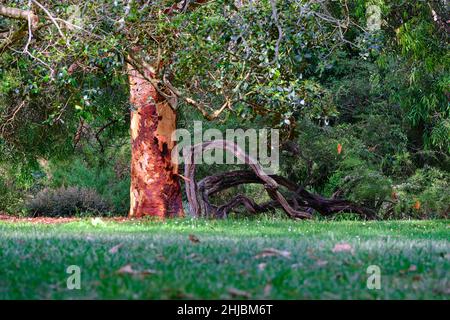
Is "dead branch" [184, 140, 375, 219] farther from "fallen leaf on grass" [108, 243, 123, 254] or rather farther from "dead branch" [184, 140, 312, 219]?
"fallen leaf on grass" [108, 243, 123, 254]

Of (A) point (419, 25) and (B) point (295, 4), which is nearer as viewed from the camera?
(B) point (295, 4)

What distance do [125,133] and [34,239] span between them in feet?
45.2

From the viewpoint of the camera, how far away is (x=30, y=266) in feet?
19.6

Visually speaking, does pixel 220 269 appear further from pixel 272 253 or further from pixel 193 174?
pixel 193 174

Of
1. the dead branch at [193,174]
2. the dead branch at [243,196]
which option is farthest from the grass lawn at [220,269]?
the dead branch at [243,196]

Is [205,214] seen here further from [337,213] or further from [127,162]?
[127,162]

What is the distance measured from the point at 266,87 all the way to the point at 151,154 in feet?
14.5

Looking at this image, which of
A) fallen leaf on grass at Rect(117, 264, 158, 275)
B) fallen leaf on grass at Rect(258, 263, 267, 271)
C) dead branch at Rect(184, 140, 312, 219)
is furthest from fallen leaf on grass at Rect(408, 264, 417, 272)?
dead branch at Rect(184, 140, 312, 219)

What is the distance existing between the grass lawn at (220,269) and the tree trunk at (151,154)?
285 inches

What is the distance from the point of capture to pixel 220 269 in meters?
5.74

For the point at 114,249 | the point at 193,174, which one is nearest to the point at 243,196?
the point at 193,174

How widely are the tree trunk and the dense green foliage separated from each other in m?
0.41

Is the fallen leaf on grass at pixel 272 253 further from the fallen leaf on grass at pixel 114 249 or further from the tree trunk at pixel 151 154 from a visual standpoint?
the tree trunk at pixel 151 154

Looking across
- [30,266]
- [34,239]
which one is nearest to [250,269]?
[30,266]
